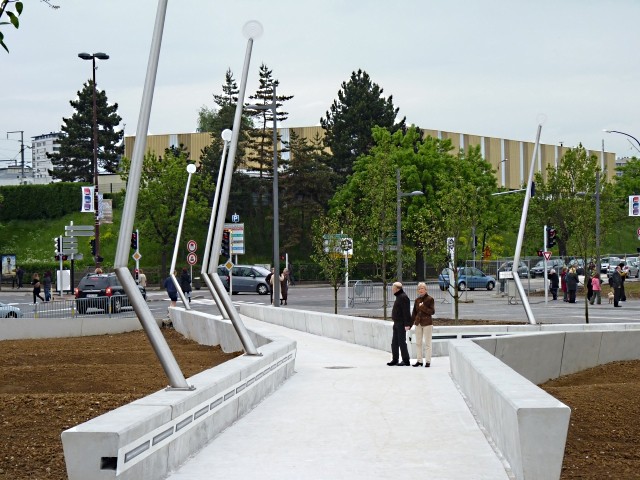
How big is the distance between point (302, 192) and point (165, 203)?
11.1 m

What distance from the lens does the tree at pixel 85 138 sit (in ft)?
358

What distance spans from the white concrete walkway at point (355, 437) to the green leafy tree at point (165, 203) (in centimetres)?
6759

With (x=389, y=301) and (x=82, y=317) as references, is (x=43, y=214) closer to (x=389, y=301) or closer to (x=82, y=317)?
(x=389, y=301)

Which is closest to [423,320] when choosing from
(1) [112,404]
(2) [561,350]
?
(2) [561,350]

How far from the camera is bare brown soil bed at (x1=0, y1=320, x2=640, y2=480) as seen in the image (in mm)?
10781


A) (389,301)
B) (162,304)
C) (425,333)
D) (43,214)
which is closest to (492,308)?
(389,301)

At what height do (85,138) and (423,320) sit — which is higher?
(85,138)

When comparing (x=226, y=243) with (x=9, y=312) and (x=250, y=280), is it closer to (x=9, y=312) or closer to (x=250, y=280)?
(x=9, y=312)

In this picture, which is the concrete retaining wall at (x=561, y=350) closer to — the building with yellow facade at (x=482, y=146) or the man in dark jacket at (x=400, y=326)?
the man in dark jacket at (x=400, y=326)

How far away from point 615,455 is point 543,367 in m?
10.5

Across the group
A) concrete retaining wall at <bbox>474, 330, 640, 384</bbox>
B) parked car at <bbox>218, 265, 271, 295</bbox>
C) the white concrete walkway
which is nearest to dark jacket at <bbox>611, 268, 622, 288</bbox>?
parked car at <bbox>218, 265, 271, 295</bbox>

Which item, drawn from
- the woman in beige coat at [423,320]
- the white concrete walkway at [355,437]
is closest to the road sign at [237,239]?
the woman in beige coat at [423,320]

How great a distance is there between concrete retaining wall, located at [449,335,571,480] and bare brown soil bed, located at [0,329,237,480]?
3708mm

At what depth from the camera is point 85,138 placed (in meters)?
111
